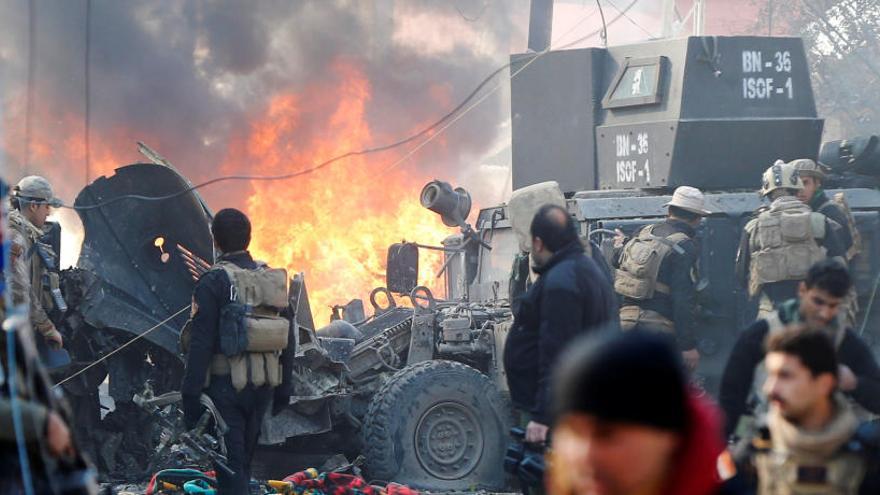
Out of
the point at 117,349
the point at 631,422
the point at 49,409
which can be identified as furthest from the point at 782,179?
the point at 631,422

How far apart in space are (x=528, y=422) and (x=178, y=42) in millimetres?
12296

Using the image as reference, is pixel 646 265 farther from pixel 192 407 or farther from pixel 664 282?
pixel 192 407

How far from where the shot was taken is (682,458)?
2504 mm

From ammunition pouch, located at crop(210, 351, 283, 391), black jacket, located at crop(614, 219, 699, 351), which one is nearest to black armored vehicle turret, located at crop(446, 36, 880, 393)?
black jacket, located at crop(614, 219, 699, 351)

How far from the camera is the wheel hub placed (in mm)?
9609

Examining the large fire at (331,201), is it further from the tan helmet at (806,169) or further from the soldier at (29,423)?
the soldier at (29,423)

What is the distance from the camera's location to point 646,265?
8.99 metres

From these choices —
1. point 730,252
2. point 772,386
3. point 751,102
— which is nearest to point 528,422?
point 772,386

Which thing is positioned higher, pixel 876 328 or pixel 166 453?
pixel 876 328

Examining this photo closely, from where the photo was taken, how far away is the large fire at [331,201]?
17.1 meters

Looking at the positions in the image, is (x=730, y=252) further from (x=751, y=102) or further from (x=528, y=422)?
(x=528, y=422)

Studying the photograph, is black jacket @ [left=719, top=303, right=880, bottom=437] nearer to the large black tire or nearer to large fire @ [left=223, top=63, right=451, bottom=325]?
the large black tire

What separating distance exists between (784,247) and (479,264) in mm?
3475

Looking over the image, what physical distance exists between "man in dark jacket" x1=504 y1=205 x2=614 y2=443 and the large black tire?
3150mm
